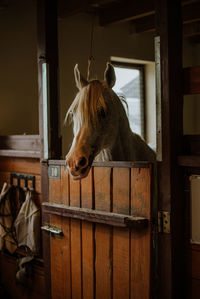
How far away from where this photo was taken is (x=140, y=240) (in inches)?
66.7

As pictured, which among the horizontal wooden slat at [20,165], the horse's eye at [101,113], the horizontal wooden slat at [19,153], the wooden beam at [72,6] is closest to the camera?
the horse's eye at [101,113]

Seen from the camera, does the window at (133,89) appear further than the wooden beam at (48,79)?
Yes

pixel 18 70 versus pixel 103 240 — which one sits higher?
pixel 18 70

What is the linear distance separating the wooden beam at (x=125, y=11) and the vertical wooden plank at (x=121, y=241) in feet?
6.89

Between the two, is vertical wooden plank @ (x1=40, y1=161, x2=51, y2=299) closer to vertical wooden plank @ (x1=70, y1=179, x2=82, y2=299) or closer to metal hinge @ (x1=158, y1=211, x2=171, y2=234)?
vertical wooden plank @ (x1=70, y1=179, x2=82, y2=299)

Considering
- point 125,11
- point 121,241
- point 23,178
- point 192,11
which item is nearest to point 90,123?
point 121,241

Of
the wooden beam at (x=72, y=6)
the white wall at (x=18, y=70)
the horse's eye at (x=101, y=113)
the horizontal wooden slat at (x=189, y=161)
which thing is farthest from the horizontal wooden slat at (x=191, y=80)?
the white wall at (x=18, y=70)

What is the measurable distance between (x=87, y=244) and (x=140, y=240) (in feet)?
1.18

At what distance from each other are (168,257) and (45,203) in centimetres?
84

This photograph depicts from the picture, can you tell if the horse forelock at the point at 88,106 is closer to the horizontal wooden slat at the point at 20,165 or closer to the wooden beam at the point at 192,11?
the horizontal wooden slat at the point at 20,165

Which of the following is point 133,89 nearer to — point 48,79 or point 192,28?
point 192,28

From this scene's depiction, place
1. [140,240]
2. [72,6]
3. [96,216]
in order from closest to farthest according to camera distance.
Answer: [140,240] → [96,216] → [72,6]

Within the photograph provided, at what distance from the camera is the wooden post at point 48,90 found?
7.27ft

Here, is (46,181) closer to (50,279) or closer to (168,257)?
(50,279)
